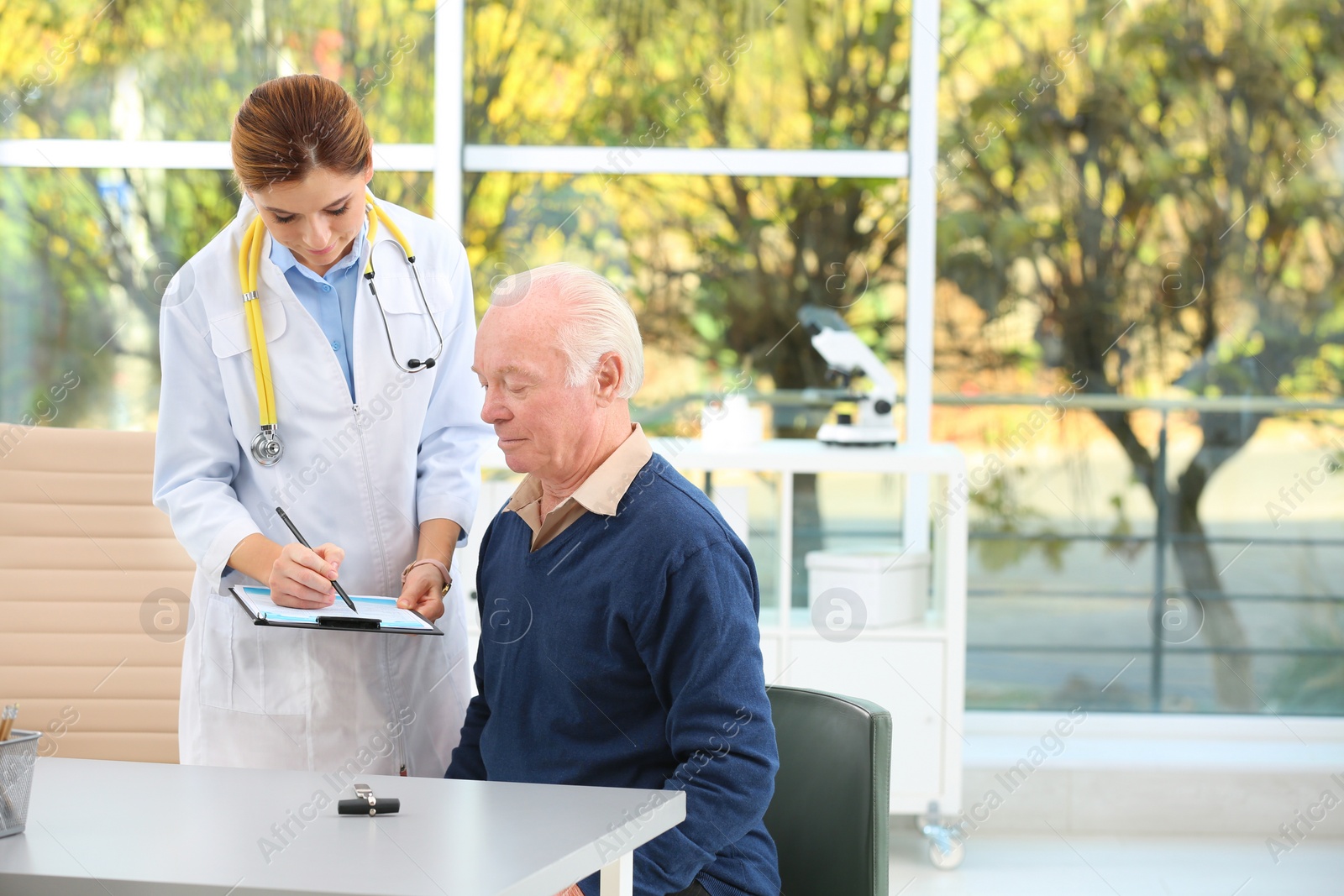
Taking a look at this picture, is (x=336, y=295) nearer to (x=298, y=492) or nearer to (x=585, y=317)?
(x=298, y=492)

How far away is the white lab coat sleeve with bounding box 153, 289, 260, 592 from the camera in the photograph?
1.69m

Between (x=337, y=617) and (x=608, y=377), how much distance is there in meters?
0.44

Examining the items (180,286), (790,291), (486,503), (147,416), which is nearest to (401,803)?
(180,286)

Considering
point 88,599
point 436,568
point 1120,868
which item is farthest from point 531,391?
point 1120,868

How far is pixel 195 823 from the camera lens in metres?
1.11

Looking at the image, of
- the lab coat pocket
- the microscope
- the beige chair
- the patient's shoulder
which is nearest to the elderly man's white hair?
the patient's shoulder

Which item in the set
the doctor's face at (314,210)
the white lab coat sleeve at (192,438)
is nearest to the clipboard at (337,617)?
the white lab coat sleeve at (192,438)

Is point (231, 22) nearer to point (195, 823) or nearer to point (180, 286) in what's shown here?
point (180, 286)

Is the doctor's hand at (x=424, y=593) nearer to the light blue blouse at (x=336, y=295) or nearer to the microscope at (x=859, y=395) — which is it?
the light blue blouse at (x=336, y=295)

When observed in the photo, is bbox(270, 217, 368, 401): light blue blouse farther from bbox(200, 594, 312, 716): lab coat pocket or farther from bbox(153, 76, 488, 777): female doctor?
bbox(200, 594, 312, 716): lab coat pocket

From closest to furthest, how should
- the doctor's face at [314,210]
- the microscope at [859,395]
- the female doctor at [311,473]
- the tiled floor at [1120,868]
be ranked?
the doctor's face at [314,210] < the female doctor at [311,473] < the tiled floor at [1120,868] < the microscope at [859,395]

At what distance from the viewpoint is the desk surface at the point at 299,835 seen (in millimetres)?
963

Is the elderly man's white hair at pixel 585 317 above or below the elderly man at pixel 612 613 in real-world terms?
above

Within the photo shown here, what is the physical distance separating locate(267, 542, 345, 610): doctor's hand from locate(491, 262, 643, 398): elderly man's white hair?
1.27ft
